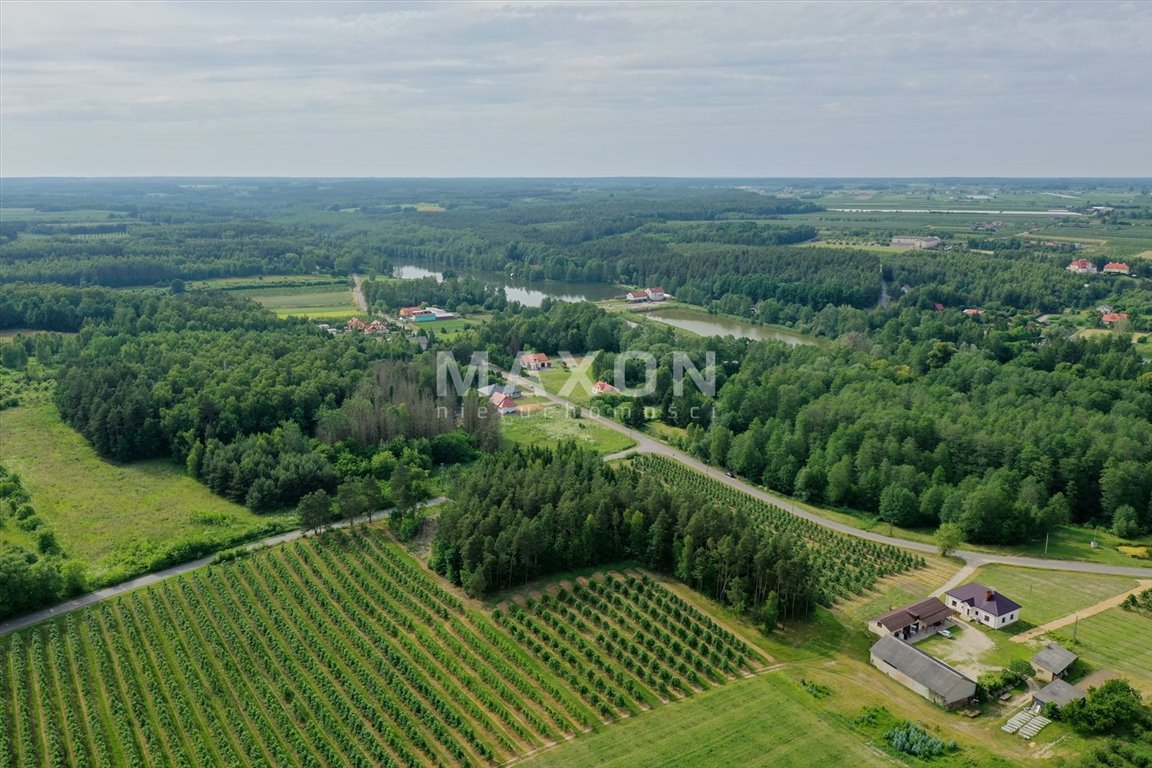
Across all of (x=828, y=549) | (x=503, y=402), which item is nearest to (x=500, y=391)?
(x=503, y=402)

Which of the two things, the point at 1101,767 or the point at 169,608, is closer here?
the point at 1101,767

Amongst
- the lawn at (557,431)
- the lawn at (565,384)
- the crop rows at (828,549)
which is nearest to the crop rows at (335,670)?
the crop rows at (828,549)

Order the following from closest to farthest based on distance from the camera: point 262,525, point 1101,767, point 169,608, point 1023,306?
point 1101,767 → point 169,608 → point 262,525 → point 1023,306

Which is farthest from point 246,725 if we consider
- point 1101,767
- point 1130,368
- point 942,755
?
point 1130,368

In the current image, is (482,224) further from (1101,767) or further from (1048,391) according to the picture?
(1101,767)

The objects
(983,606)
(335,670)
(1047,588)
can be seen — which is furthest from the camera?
(1047,588)

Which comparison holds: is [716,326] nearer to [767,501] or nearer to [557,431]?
[557,431]

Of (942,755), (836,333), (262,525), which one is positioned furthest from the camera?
(836,333)
